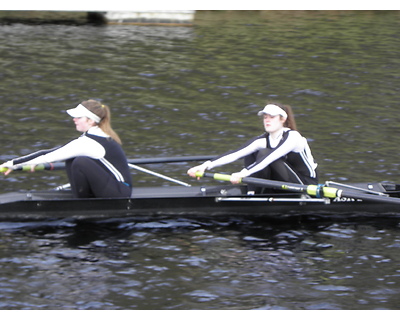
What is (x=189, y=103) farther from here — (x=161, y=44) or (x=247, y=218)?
(x=247, y=218)

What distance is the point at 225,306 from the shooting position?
959cm

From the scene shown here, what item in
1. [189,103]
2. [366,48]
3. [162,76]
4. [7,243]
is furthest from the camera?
[366,48]

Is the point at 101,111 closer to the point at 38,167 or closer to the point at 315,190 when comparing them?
the point at 38,167

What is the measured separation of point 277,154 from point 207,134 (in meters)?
5.23

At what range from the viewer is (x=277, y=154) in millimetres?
12055

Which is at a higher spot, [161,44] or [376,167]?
[161,44]

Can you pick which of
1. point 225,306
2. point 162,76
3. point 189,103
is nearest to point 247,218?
point 225,306

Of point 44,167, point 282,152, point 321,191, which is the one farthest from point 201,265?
point 44,167

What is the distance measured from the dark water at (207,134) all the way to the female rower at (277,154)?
0.74 metres

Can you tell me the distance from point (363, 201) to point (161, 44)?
43.5 ft

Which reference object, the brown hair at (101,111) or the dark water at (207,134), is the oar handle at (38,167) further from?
the brown hair at (101,111)

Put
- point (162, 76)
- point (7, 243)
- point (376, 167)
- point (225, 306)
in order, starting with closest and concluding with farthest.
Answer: point (225, 306) < point (7, 243) < point (376, 167) < point (162, 76)

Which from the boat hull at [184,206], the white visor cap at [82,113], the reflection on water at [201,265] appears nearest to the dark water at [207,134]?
the reflection on water at [201,265]

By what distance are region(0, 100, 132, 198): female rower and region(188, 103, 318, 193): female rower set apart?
1.20 metres
